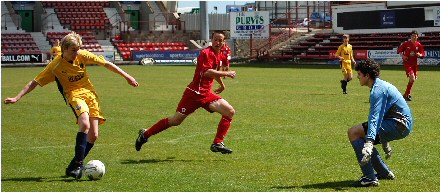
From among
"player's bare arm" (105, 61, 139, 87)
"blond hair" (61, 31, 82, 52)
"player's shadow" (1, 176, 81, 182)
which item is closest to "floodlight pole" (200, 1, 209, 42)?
"player's bare arm" (105, 61, 139, 87)

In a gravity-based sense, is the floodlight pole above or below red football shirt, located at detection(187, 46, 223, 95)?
above

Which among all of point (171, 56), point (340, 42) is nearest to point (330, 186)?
point (340, 42)

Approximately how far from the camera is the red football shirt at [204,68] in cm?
1188

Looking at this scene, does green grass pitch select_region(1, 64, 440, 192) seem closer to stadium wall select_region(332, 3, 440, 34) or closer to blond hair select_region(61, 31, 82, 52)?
blond hair select_region(61, 31, 82, 52)

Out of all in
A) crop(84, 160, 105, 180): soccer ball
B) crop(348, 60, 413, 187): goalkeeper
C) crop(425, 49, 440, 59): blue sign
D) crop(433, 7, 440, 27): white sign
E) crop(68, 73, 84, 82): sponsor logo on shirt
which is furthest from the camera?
crop(433, 7, 440, 27): white sign

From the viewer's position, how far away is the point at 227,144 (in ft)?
43.9

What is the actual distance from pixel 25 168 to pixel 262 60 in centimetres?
4673

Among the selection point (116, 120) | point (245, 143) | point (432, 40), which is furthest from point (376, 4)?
point (245, 143)

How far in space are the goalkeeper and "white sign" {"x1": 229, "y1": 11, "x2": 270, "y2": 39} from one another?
48.8 metres

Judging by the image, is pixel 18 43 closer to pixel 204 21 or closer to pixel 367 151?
pixel 204 21

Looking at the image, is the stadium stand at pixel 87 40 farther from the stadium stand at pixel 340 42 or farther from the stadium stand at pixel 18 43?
the stadium stand at pixel 340 42

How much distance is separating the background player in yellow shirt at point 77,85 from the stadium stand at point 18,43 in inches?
1912

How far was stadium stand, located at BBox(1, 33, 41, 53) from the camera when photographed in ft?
194

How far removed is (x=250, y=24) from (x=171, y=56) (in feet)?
19.6
